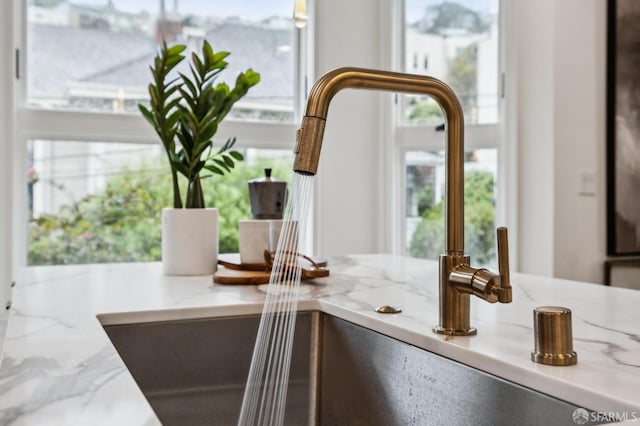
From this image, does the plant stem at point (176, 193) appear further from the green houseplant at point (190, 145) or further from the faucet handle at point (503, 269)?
the faucet handle at point (503, 269)

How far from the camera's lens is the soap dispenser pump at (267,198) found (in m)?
1.35

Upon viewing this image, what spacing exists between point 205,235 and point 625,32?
93.8 inches

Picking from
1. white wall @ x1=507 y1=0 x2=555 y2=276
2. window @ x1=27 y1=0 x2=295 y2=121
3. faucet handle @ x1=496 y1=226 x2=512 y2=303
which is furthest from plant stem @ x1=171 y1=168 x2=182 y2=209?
white wall @ x1=507 y1=0 x2=555 y2=276

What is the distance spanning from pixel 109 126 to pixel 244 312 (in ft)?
6.17

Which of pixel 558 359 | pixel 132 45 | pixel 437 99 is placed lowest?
pixel 558 359

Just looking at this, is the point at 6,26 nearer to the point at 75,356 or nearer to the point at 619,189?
the point at 75,356

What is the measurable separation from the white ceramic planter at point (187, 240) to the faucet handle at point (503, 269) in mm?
796

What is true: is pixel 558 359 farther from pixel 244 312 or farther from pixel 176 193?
pixel 176 193

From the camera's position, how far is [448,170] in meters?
0.77

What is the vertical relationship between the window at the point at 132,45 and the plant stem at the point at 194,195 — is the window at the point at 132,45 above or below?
above

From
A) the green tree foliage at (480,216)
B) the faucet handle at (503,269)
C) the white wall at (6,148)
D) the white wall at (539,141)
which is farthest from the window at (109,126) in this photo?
the faucet handle at (503,269)

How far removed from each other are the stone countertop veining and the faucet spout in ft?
0.46

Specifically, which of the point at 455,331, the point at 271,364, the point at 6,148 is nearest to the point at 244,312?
the point at 271,364

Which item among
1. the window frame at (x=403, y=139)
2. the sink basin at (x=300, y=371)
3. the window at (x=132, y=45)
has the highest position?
the window at (x=132, y=45)
